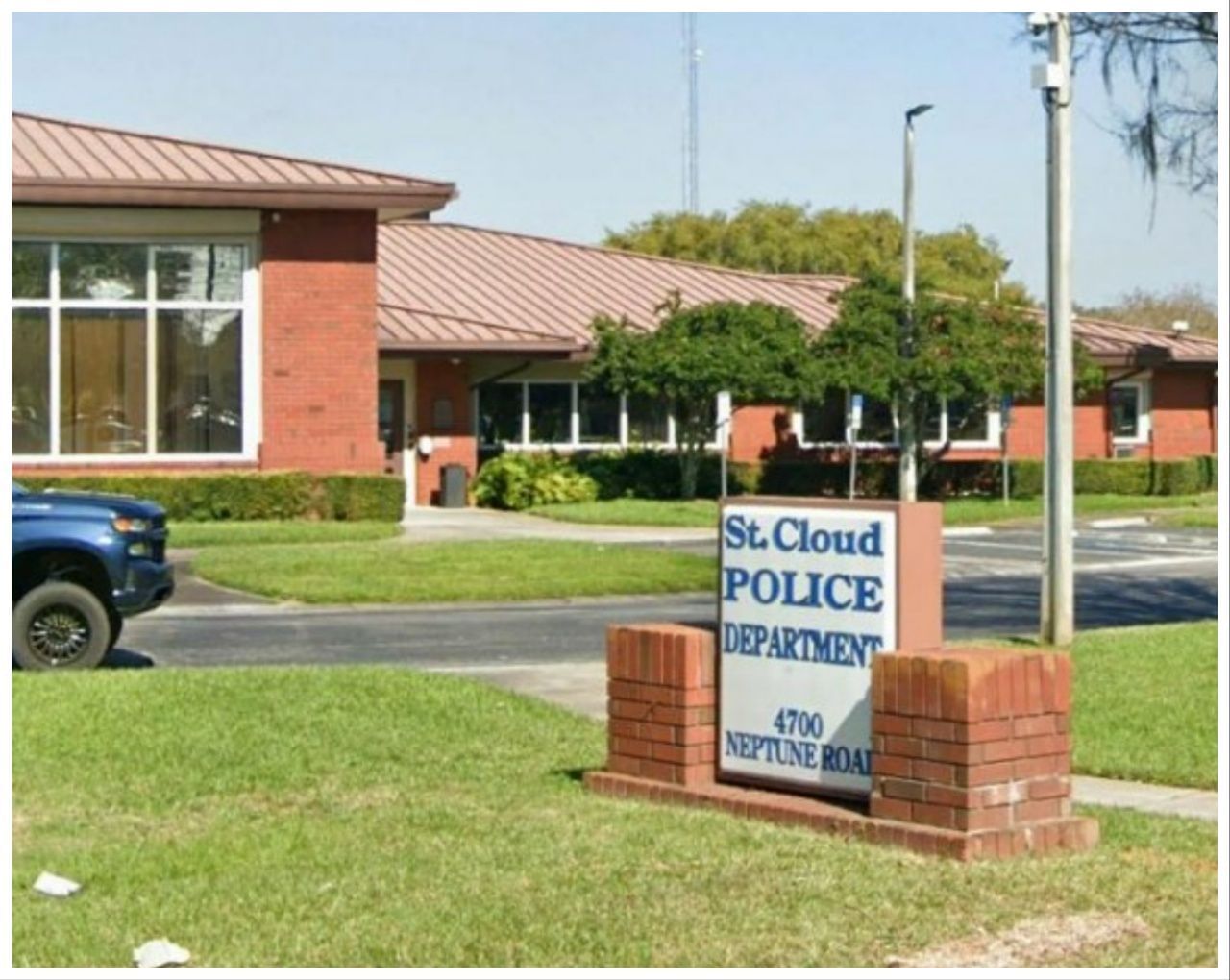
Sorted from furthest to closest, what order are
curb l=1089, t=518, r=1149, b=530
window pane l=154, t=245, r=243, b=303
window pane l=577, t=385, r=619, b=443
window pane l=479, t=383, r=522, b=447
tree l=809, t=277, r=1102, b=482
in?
window pane l=577, t=385, r=619, b=443, window pane l=479, t=383, r=522, b=447, tree l=809, t=277, r=1102, b=482, curb l=1089, t=518, r=1149, b=530, window pane l=154, t=245, r=243, b=303

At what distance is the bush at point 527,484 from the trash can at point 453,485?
19.5 inches

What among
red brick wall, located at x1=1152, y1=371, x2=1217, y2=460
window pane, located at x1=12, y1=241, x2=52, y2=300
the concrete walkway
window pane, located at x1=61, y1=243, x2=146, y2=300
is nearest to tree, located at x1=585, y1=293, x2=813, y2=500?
the concrete walkway

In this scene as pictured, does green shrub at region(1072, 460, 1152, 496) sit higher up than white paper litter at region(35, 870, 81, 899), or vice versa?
green shrub at region(1072, 460, 1152, 496)

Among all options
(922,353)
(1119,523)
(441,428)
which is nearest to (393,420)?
(441,428)

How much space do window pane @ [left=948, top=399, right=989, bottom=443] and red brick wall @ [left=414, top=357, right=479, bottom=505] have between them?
32.7 ft

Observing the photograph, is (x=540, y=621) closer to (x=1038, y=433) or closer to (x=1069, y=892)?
(x=1069, y=892)

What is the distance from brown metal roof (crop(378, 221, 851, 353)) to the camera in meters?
42.6

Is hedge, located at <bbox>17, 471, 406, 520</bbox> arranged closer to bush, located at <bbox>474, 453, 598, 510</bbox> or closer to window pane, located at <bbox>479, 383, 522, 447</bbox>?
bush, located at <bbox>474, 453, 598, 510</bbox>

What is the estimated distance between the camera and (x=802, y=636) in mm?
9547

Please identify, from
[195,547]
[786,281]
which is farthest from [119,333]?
[786,281]

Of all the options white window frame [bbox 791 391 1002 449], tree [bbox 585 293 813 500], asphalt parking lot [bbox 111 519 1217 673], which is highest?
tree [bbox 585 293 813 500]

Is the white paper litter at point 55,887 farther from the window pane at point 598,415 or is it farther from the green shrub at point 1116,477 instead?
the green shrub at point 1116,477

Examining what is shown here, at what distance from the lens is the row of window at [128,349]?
110 ft

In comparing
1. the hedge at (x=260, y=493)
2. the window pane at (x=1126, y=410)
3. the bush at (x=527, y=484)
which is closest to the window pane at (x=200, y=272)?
the hedge at (x=260, y=493)
